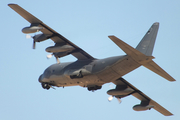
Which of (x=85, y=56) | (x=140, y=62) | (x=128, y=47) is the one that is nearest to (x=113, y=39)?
(x=128, y=47)

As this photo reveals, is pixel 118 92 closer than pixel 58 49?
No

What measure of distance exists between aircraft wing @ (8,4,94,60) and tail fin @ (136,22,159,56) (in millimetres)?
5207

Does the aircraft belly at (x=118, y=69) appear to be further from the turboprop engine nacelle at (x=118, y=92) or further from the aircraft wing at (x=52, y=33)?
the turboprop engine nacelle at (x=118, y=92)

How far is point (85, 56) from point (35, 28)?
5.35 m

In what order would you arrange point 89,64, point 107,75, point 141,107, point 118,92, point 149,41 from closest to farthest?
point 149,41 → point 107,75 → point 89,64 → point 118,92 → point 141,107

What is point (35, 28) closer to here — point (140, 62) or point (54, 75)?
point (54, 75)

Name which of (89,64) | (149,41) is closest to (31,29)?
(89,64)

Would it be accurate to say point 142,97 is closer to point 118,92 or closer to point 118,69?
point 118,92

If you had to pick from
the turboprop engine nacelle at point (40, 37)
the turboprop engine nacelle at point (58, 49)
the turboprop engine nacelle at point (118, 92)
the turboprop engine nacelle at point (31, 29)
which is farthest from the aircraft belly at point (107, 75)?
the turboprop engine nacelle at point (31, 29)

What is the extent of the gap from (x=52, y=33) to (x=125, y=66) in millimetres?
6897

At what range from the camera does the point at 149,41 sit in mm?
30719

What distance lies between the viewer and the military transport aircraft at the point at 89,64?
30172 mm

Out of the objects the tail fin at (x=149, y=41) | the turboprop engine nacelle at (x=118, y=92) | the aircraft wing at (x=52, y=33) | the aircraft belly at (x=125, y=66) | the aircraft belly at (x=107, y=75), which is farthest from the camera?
the turboprop engine nacelle at (x=118, y=92)

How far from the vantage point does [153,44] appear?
30594 millimetres
